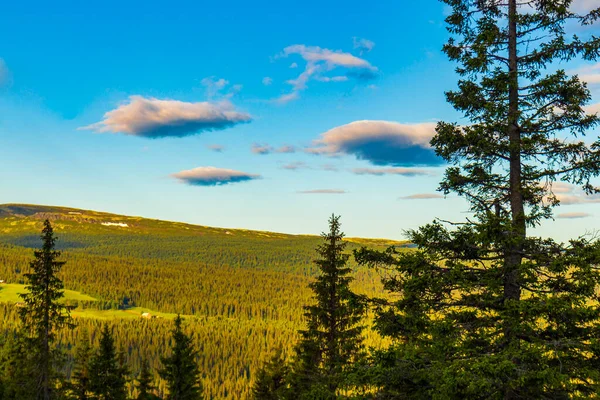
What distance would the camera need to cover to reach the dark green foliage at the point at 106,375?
37438 mm

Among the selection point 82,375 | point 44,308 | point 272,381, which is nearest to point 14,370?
point 82,375

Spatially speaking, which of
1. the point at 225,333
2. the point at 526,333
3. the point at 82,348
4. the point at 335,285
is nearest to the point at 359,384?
the point at 526,333

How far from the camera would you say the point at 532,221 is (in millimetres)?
10719

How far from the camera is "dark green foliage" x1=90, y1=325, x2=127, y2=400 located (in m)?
37.4

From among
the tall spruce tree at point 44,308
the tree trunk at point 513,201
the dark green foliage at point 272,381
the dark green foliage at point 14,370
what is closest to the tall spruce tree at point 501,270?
A: the tree trunk at point 513,201

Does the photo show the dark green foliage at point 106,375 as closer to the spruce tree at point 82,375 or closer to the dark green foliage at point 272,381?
the spruce tree at point 82,375

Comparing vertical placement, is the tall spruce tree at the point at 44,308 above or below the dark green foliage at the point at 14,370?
above

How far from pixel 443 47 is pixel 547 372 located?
353 inches

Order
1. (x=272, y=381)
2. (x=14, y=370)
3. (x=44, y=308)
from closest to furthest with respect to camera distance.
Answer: (x=44, y=308) → (x=272, y=381) → (x=14, y=370)

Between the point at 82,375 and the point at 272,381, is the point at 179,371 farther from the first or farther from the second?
the point at 272,381

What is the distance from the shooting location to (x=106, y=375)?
124ft

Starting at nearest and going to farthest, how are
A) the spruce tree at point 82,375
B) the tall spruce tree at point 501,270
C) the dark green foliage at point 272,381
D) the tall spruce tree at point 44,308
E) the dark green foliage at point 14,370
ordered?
the tall spruce tree at point 501,270
the tall spruce tree at point 44,308
the dark green foliage at point 14,370
the spruce tree at point 82,375
the dark green foliage at point 272,381

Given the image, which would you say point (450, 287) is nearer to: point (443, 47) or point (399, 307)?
point (399, 307)

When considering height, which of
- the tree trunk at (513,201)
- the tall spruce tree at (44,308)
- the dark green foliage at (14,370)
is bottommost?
the dark green foliage at (14,370)
